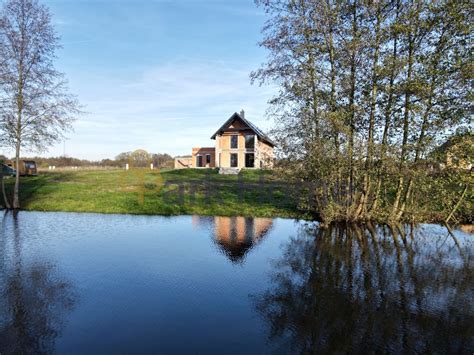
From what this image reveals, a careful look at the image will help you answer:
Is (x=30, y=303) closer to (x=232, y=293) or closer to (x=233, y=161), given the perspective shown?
(x=232, y=293)

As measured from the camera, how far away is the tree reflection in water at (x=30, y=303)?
414 cm

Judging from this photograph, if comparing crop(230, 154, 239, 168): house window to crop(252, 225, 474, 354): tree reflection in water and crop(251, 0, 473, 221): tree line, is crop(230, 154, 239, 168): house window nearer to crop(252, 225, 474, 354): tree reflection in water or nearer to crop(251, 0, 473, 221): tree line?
crop(251, 0, 473, 221): tree line

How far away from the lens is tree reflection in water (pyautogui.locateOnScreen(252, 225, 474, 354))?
14.3ft

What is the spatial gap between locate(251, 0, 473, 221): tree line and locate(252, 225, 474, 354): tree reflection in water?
303 centimetres

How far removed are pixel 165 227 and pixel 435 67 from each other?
35.4 ft

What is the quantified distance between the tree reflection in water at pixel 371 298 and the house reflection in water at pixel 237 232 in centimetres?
114

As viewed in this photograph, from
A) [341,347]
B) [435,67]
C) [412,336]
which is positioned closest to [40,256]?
[341,347]

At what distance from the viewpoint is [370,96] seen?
11766 millimetres

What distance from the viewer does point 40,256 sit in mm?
8023

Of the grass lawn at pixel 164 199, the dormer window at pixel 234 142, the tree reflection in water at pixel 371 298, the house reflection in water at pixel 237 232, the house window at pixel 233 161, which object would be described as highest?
the dormer window at pixel 234 142

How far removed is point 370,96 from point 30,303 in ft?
37.8

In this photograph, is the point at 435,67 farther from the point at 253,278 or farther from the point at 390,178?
the point at 253,278

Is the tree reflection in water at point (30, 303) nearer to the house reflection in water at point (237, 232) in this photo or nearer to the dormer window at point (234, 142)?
the house reflection in water at point (237, 232)

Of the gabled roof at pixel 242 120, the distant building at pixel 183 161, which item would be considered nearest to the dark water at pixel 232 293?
the gabled roof at pixel 242 120
